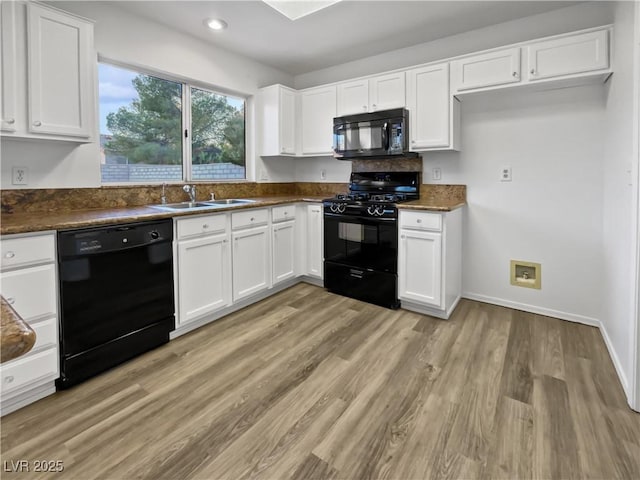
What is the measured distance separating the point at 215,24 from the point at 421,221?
2.38 meters

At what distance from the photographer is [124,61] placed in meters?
2.72

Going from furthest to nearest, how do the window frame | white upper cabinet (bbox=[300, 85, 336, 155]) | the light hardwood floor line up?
white upper cabinet (bbox=[300, 85, 336, 155])
the window frame
the light hardwood floor

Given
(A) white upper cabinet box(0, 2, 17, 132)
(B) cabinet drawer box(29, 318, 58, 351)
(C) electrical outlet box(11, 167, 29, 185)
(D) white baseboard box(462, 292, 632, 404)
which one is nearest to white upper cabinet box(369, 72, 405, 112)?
(D) white baseboard box(462, 292, 632, 404)

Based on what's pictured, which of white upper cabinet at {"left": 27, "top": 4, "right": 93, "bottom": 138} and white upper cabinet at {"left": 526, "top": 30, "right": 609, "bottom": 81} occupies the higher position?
white upper cabinet at {"left": 526, "top": 30, "right": 609, "bottom": 81}

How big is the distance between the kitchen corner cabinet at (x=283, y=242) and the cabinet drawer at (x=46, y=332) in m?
1.81

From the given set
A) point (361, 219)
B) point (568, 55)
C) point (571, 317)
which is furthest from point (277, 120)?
point (571, 317)

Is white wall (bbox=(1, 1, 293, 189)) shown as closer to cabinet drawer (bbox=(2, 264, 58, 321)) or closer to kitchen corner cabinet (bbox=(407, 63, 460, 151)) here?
cabinet drawer (bbox=(2, 264, 58, 321))

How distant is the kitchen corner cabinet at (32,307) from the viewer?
5.56 ft

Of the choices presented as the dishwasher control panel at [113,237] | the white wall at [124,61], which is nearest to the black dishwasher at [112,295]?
the dishwasher control panel at [113,237]

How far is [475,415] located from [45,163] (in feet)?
9.89

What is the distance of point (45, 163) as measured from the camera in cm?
233

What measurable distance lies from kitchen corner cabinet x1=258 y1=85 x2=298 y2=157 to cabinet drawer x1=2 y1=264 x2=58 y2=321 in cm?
254

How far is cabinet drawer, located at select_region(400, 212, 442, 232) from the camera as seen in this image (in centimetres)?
280

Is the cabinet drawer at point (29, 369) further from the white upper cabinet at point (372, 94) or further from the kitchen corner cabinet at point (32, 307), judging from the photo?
the white upper cabinet at point (372, 94)
